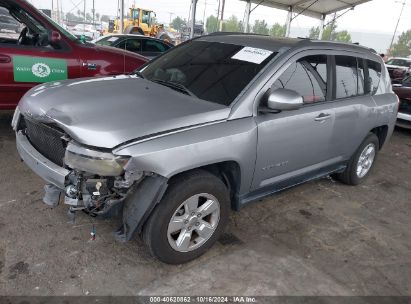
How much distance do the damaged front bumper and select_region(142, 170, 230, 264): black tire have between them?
0.10 metres

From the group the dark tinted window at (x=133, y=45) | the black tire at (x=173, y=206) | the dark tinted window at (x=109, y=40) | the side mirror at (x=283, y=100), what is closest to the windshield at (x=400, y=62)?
the dark tinted window at (x=133, y=45)

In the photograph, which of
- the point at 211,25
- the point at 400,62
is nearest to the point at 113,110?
the point at 400,62

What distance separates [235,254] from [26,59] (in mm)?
3556

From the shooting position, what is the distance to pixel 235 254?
3.13 m

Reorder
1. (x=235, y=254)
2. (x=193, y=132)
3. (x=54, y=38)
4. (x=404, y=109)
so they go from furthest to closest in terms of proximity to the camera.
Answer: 1. (x=404, y=109)
2. (x=54, y=38)
3. (x=235, y=254)
4. (x=193, y=132)

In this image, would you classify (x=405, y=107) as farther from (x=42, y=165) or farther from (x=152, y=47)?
(x=42, y=165)

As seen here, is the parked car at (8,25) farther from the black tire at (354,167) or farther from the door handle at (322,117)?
the black tire at (354,167)

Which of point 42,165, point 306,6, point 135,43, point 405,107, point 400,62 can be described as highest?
point 306,6

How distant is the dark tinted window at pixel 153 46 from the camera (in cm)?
1099

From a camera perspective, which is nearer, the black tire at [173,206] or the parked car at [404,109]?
the black tire at [173,206]

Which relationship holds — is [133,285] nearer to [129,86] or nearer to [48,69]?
[129,86]

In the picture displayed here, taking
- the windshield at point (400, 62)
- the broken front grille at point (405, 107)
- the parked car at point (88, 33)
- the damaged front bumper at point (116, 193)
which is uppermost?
the damaged front bumper at point (116, 193)

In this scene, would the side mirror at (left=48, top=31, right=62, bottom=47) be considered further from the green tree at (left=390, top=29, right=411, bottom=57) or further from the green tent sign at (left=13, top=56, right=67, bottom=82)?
the green tree at (left=390, top=29, right=411, bottom=57)

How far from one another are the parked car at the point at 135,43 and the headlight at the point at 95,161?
8303 millimetres
